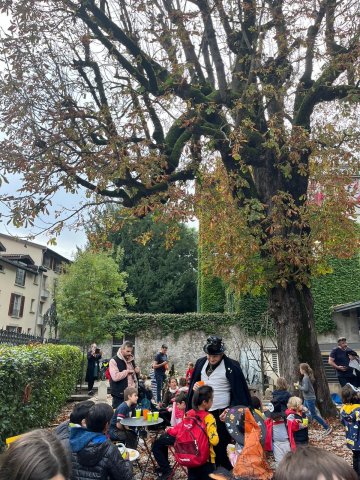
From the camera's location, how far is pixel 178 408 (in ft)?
21.7

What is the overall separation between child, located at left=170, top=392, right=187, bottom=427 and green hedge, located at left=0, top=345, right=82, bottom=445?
255cm

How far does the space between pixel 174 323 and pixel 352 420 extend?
19.5 meters

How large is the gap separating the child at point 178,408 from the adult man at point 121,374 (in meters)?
0.78

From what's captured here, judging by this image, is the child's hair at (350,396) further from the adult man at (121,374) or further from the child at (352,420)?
the adult man at (121,374)

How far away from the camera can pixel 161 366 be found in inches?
482

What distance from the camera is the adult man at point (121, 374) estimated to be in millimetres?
6730

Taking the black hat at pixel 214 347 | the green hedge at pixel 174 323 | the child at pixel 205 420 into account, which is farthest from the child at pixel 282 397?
the green hedge at pixel 174 323

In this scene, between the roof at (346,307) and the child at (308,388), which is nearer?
the child at (308,388)

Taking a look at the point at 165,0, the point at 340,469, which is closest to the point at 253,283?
the point at 165,0

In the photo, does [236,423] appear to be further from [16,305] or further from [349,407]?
[16,305]

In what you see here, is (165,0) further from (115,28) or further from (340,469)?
(340,469)

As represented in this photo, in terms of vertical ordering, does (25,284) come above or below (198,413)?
above

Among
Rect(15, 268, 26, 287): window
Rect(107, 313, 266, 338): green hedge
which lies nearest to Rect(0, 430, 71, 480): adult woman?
Rect(107, 313, 266, 338): green hedge

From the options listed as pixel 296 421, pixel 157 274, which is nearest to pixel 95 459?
pixel 296 421
